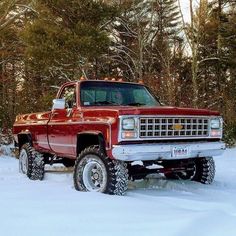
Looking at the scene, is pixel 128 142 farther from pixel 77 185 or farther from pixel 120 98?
pixel 120 98

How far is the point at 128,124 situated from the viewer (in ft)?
23.2

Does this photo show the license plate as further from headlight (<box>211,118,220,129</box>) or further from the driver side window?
the driver side window

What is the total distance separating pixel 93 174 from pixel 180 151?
56.7 inches

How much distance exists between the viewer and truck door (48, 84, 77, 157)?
843 cm

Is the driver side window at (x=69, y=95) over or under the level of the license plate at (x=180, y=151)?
over

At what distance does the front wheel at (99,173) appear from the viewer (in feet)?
23.7

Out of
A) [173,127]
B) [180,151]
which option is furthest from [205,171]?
[173,127]

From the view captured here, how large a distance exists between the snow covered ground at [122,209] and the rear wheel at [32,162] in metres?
0.56

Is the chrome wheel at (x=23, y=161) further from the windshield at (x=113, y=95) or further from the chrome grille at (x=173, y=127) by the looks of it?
the chrome grille at (x=173, y=127)

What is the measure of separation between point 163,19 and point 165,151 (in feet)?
82.2

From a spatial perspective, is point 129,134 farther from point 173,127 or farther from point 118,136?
point 173,127

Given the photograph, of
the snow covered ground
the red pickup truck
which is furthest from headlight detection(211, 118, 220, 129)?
the snow covered ground

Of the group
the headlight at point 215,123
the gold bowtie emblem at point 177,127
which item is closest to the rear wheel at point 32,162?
the gold bowtie emblem at point 177,127

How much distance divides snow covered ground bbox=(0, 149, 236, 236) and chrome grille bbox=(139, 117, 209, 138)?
947mm
